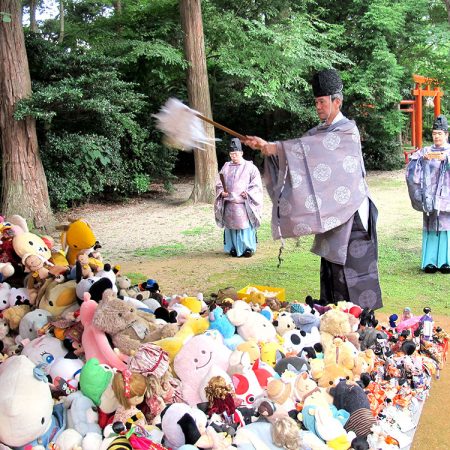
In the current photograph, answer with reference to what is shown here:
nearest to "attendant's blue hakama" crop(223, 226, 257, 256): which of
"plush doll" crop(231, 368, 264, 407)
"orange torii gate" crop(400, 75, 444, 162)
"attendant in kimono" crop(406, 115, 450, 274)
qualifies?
"attendant in kimono" crop(406, 115, 450, 274)

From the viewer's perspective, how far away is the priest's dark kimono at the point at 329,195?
385 centimetres

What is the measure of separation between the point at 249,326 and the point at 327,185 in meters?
1.23

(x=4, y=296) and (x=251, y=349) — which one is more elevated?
(x=4, y=296)

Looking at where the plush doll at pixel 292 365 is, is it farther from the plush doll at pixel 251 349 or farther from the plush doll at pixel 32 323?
the plush doll at pixel 32 323

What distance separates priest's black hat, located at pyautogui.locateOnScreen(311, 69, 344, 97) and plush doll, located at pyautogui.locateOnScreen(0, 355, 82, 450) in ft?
8.71

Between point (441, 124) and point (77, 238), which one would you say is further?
point (441, 124)

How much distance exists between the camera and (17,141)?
9.89 metres

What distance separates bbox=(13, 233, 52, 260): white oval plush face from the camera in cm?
411

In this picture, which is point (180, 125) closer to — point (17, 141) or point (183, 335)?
point (183, 335)

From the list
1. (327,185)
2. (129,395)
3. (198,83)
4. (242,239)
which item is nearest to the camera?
(129,395)

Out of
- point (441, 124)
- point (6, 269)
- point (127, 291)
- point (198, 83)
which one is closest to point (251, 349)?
point (127, 291)

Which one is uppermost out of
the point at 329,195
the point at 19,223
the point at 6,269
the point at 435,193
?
the point at 329,195

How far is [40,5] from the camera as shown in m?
22.1

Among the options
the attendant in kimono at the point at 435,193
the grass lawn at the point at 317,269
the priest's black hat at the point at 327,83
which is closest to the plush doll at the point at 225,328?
the priest's black hat at the point at 327,83
